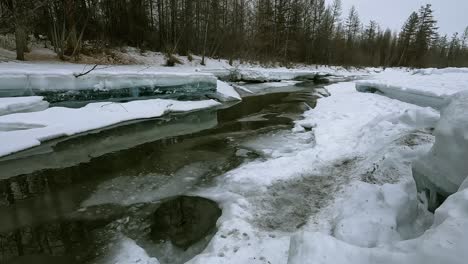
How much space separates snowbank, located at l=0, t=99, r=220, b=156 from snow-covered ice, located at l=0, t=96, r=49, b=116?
0.62 ft

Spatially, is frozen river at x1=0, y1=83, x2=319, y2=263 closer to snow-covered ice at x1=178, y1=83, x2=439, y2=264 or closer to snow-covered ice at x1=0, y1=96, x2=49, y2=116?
snow-covered ice at x1=178, y1=83, x2=439, y2=264

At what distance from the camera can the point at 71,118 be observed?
7.49m

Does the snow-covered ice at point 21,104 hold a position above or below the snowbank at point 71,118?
above

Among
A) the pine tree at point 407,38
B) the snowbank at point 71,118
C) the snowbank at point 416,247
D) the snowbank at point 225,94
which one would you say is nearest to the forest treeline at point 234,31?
the pine tree at point 407,38

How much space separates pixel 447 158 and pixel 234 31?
83.3 feet

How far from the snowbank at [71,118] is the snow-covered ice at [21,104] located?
19 centimetres

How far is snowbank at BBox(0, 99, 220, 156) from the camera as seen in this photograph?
5988mm

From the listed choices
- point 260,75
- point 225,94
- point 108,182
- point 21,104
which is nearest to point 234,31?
point 260,75

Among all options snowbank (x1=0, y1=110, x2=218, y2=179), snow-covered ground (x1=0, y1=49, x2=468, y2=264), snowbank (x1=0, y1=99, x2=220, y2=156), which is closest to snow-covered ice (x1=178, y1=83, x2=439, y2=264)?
snow-covered ground (x1=0, y1=49, x2=468, y2=264)

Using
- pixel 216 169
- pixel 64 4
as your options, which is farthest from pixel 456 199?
pixel 64 4

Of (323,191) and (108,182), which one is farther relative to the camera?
(108,182)

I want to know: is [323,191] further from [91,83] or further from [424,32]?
[424,32]

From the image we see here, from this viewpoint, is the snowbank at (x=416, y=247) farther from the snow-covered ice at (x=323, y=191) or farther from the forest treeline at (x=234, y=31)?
the forest treeline at (x=234, y=31)

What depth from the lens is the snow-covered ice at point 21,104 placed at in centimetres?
656
